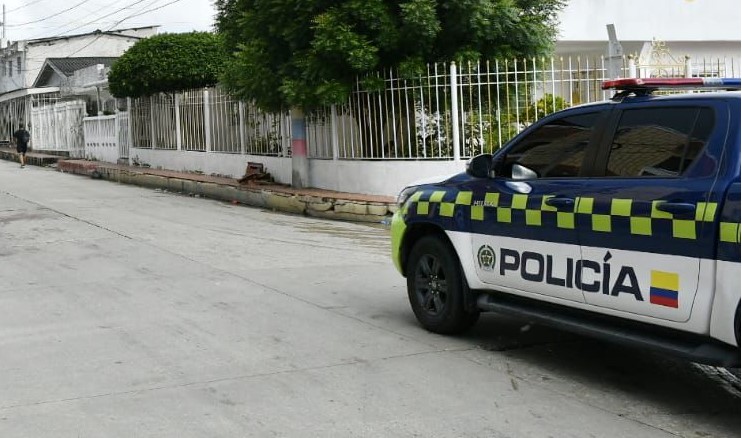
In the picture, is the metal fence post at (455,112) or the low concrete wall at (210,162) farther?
the low concrete wall at (210,162)

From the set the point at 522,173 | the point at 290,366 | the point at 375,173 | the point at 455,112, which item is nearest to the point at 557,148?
the point at 522,173

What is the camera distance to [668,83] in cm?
538

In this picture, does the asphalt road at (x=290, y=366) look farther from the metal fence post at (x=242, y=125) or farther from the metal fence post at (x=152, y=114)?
the metal fence post at (x=152, y=114)

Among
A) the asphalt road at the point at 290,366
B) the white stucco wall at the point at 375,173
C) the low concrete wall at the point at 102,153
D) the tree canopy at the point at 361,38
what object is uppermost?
the tree canopy at the point at 361,38

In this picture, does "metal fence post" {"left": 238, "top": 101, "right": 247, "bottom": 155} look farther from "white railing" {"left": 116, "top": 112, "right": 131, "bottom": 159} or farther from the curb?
"white railing" {"left": 116, "top": 112, "right": 131, "bottom": 159}

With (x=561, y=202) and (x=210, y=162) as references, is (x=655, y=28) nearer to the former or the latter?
(x=210, y=162)

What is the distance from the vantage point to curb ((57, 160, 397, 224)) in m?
14.9

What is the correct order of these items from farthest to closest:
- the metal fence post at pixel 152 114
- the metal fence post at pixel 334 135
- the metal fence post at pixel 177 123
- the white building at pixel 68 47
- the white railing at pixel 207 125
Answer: the white building at pixel 68 47, the metal fence post at pixel 152 114, the metal fence post at pixel 177 123, the white railing at pixel 207 125, the metal fence post at pixel 334 135

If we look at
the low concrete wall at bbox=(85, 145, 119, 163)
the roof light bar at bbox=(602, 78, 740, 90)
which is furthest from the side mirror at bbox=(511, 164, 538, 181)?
the low concrete wall at bbox=(85, 145, 119, 163)

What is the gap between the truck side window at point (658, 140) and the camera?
483 centimetres

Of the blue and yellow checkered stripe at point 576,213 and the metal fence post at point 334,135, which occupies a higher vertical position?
the metal fence post at point 334,135

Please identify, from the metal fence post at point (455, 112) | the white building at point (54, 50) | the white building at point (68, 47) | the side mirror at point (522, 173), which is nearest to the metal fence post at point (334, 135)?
the metal fence post at point (455, 112)

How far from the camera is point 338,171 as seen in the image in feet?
55.4

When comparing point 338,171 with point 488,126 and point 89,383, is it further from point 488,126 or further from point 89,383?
point 89,383
